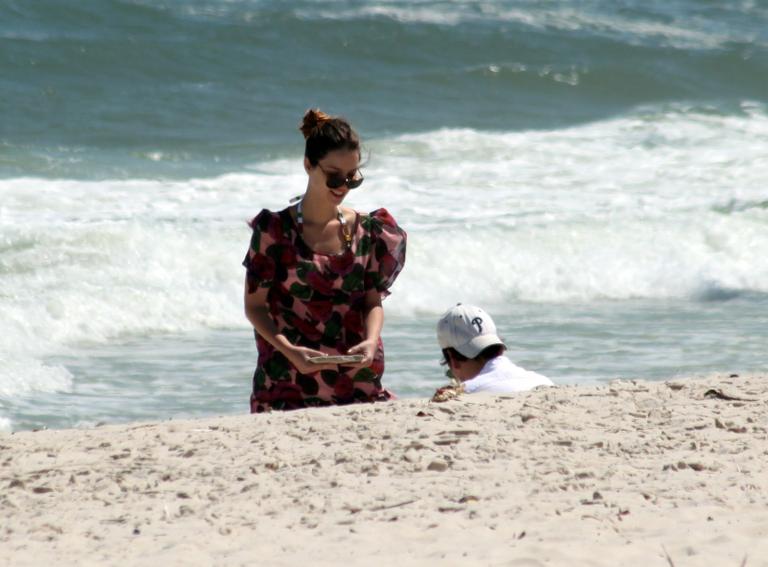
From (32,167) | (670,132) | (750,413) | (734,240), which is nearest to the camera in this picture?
(750,413)

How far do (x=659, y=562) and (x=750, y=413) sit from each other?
1.52 metres

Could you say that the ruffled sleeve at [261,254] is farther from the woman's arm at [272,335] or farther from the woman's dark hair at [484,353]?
the woman's dark hair at [484,353]

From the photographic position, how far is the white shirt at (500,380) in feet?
18.2

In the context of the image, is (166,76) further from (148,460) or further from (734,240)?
(148,460)

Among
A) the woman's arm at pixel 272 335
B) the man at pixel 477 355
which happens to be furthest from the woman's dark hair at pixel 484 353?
the woman's arm at pixel 272 335

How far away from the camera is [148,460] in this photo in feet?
15.0

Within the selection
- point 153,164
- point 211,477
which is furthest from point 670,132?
point 211,477

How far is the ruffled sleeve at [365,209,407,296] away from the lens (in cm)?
488

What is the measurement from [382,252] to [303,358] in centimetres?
46

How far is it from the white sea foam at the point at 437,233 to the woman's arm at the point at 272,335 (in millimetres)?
3599

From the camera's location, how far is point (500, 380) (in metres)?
5.61

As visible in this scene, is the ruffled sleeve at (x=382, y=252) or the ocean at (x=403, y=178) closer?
the ruffled sleeve at (x=382, y=252)

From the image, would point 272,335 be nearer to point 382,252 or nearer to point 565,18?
point 382,252

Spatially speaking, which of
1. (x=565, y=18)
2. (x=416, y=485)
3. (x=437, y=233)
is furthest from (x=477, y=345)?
(x=565, y=18)
